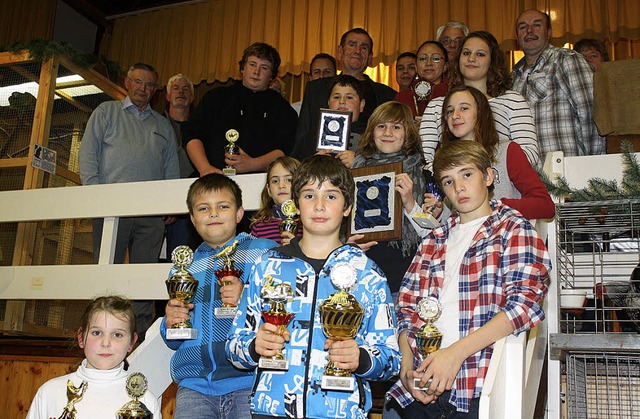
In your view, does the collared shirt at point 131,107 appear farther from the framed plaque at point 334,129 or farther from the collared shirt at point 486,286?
the collared shirt at point 486,286

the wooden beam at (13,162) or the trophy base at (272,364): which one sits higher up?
the wooden beam at (13,162)

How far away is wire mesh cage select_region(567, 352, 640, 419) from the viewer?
3.26 metres

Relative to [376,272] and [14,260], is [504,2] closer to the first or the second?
[14,260]

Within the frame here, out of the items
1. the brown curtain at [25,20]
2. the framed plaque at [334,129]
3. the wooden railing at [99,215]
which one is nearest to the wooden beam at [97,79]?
the wooden railing at [99,215]

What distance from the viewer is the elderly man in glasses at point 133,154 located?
5328 mm

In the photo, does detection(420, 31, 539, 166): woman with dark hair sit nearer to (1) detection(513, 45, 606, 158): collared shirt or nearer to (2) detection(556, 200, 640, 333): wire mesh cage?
(2) detection(556, 200, 640, 333): wire mesh cage

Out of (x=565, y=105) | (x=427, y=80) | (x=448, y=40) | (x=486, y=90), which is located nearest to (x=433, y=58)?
(x=427, y=80)

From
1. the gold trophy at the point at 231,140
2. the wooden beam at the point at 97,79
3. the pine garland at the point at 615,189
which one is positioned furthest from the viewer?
the wooden beam at the point at 97,79

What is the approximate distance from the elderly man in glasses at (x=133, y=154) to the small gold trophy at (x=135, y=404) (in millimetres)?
2278

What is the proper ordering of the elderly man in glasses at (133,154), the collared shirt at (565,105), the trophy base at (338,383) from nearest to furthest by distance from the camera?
the trophy base at (338,383)
the collared shirt at (565,105)
the elderly man in glasses at (133,154)

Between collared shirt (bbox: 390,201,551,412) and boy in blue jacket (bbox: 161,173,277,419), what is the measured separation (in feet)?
2.16

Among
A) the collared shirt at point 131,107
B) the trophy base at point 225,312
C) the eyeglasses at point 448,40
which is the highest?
the eyeglasses at point 448,40

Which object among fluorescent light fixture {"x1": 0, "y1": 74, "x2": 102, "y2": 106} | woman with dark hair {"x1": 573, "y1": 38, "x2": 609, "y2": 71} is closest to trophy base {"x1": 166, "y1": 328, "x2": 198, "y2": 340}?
fluorescent light fixture {"x1": 0, "y1": 74, "x2": 102, "y2": 106}

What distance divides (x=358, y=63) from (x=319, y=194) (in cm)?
286
